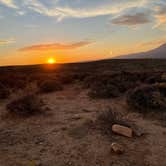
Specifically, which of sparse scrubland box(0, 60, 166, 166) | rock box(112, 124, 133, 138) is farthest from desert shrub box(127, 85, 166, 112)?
rock box(112, 124, 133, 138)

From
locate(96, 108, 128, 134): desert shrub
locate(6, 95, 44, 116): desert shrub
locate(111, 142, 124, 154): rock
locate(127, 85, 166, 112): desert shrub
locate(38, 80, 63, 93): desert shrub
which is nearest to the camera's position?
locate(111, 142, 124, 154): rock

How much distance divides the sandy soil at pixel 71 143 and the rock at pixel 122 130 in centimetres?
16

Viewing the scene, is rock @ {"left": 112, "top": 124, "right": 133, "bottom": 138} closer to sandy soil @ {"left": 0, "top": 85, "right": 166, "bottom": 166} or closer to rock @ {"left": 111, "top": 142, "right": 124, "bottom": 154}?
sandy soil @ {"left": 0, "top": 85, "right": 166, "bottom": 166}

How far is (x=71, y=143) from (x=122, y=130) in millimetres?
1428

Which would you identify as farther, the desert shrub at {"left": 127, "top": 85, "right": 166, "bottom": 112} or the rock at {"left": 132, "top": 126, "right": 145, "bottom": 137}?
the desert shrub at {"left": 127, "top": 85, "right": 166, "bottom": 112}

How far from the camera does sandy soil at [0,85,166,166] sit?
4336 mm

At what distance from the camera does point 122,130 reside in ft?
18.1

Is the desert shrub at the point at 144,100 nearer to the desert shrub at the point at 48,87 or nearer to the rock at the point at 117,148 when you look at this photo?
the rock at the point at 117,148

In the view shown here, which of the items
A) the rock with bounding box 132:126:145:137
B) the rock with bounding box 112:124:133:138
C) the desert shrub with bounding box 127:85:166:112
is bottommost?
the rock with bounding box 132:126:145:137

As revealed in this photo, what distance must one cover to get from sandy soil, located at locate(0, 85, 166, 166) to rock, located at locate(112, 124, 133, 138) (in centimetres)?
16

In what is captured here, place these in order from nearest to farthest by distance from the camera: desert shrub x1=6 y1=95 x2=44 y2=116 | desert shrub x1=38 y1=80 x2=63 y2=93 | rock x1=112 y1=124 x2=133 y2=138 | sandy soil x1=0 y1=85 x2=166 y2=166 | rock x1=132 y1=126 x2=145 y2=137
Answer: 1. sandy soil x1=0 y1=85 x2=166 y2=166
2. rock x1=112 y1=124 x2=133 y2=138
3. rock x1=132 y1=126 x2=145 y2=137
4. desert shrub x1=6 y1=95 x2=44 y2=116
5. desert shrub x1=38 y1=80 x2=63 y2=93

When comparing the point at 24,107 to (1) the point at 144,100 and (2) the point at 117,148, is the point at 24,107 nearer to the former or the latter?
(2) the point at 117,148

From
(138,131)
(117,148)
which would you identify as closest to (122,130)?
(138,131)

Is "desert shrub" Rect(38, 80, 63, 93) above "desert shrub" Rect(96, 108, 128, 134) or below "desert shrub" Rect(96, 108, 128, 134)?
above
